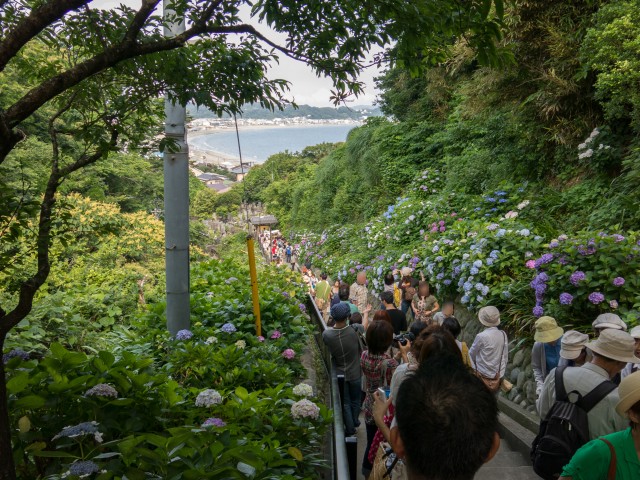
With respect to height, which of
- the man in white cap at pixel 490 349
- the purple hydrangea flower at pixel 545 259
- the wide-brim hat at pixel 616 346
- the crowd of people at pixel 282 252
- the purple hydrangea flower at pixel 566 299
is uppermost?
the wide-brim hat at pixel 616 346

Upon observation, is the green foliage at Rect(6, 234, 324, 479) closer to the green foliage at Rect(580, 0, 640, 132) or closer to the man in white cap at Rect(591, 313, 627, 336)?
the man in white cap at Rect(591, 313, 627, 336)

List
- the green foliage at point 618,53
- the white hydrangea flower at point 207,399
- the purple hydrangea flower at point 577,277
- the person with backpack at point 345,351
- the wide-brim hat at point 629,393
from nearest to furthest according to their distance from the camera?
the wide-brim hat at point 629,393 < the white hydrangea flower at point 207,399 < the person with backpack at point 345,351 < the purple hydrangea flower at point 577,277 < the green foliage at point 618,53

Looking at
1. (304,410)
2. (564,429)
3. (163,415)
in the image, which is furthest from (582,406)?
(163,415)

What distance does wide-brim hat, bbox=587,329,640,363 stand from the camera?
2.62 metres

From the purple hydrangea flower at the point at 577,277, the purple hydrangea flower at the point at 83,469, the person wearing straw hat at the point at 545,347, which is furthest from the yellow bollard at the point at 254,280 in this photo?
the purple hydrangea flower at the point at 577,277

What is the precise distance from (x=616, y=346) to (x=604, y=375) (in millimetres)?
169

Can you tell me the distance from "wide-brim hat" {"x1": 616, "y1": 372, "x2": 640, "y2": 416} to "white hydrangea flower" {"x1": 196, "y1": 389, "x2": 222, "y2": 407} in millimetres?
1944

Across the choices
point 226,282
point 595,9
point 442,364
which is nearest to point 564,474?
point 442,364

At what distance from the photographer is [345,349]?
14.3 feet

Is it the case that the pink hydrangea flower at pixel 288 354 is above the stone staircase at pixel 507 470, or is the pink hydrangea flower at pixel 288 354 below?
above

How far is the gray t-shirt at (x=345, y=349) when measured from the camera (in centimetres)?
435

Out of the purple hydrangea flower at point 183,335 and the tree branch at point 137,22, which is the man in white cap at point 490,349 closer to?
the purple hydrangea flower at point 183,335

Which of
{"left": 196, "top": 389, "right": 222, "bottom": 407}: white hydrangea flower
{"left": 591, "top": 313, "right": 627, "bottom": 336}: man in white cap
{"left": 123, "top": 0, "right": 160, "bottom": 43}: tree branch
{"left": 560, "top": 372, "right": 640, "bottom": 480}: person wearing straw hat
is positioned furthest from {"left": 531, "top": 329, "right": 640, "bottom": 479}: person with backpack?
{"left": 123, "top": 0, "right": 160, "bottom": 43}: tree branch

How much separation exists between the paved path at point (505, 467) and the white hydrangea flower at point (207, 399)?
2.02m
